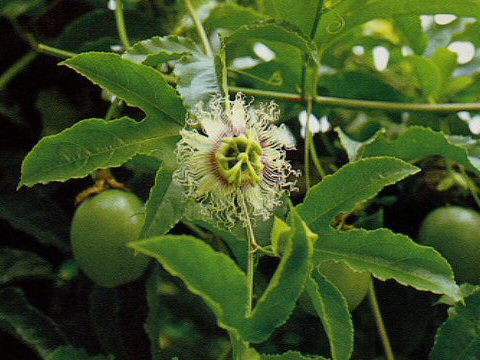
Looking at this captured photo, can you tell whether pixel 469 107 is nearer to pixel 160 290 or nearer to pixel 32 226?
pixel 160 290

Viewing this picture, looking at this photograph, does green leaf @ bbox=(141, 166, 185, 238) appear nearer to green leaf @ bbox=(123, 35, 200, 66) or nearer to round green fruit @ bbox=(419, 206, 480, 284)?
green leaf @ bbox=(123, 35, 200, 66)

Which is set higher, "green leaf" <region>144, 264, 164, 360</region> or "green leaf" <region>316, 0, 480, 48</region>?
"green leaf" <region>316, 0, 480, 48</region>

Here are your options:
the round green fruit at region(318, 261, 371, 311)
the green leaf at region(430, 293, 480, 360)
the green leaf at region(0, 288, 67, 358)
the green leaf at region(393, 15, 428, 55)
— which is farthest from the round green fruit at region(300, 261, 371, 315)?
the green leaf at region(393, 15, 428, 55)

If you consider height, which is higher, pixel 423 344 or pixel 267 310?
pixel 267 310

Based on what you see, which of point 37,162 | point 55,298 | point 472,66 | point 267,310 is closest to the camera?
point 267,310

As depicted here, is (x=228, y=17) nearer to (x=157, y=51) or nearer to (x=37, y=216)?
(x=157, y=51)

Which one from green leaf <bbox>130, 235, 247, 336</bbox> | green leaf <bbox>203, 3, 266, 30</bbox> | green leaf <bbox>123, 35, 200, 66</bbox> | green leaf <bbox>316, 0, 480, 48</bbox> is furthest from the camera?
green leaf <bbox>203, 3, 266, 30</bbox>

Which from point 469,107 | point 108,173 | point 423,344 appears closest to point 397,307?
point 423,344
